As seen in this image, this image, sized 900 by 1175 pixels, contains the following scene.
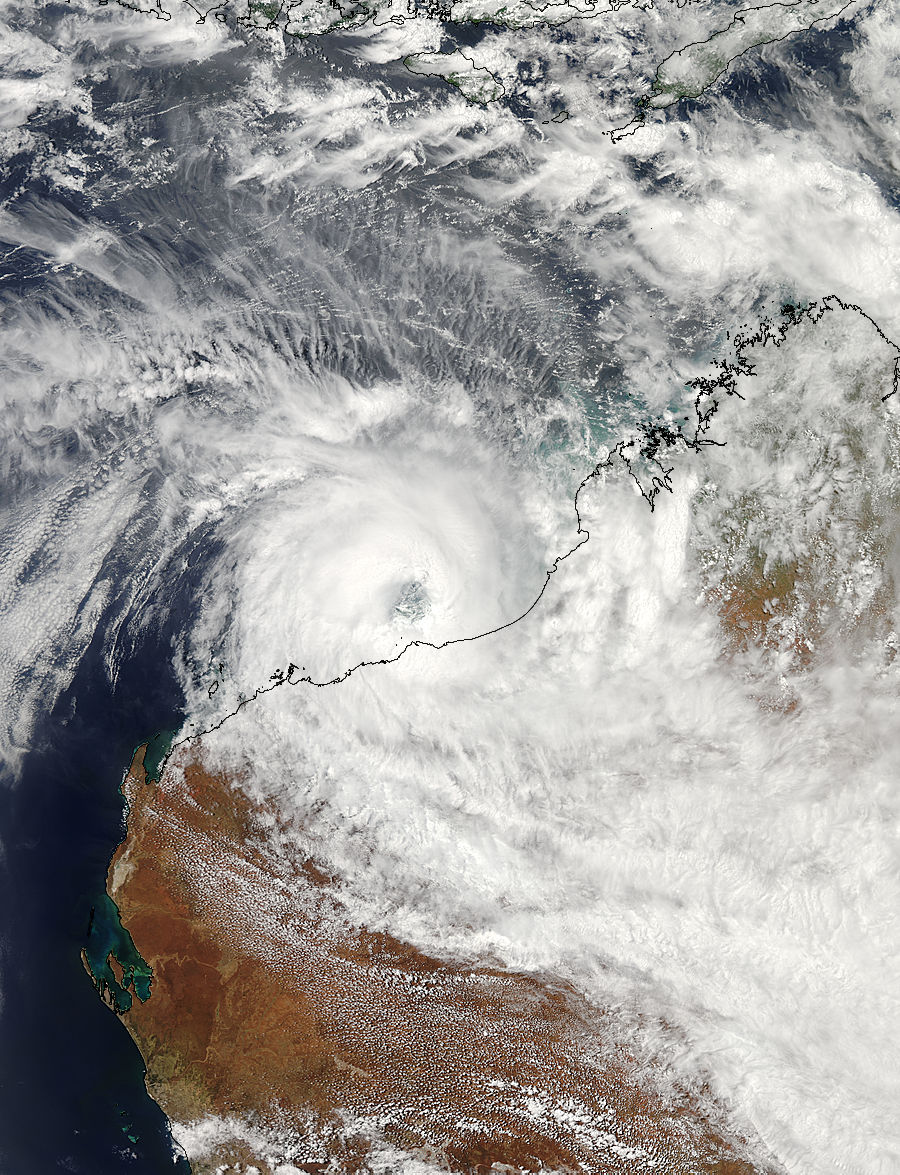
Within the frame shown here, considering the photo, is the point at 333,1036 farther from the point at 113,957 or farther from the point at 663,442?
the point at 663,442

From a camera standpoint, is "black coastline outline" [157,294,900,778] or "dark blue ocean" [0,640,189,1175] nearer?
"black coastline outline" [157,294,900,778]

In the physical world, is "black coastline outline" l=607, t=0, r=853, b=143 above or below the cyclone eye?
above

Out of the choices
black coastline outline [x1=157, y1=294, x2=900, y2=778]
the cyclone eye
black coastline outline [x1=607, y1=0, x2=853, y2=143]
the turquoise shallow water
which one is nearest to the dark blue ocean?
the turquoise shallow water

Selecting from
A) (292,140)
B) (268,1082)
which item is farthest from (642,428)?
(268,1082)

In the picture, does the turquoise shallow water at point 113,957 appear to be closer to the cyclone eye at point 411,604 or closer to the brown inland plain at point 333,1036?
the brown inland plain at point 333,1036

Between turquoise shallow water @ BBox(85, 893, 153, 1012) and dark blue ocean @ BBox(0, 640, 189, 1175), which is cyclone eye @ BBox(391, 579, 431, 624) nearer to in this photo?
dark blue ocean @ BBox(0, 640, 189, 1175)

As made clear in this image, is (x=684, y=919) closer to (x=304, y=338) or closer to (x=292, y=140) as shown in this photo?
(x=304, y=338)
